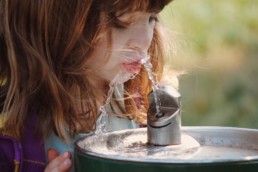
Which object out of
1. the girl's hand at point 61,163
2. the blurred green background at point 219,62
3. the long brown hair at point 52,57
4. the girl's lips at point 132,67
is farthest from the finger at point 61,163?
the blurred green background at point 219,62

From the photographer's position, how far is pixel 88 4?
1729mm

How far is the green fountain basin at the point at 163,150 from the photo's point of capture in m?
1.30

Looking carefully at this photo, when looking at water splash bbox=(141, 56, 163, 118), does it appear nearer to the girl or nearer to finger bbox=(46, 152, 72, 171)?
the girl

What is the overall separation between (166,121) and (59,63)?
1.02ft

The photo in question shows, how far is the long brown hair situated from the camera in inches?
67.8

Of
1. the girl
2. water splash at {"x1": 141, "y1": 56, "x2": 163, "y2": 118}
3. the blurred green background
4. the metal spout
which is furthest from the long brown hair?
the blurred green background

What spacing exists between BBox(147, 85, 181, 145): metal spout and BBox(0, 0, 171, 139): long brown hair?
21 cm

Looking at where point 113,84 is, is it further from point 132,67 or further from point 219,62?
point 219,62

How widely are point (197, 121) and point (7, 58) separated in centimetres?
160

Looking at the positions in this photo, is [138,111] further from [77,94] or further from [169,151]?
[169,151]

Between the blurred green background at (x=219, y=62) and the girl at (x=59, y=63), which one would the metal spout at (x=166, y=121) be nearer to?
the girl at (x=59, y=63)

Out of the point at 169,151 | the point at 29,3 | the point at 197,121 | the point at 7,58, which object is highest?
the point at 29,3

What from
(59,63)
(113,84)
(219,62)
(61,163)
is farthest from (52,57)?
(219,62)

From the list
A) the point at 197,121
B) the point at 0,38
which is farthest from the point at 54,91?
the point at 197,121
